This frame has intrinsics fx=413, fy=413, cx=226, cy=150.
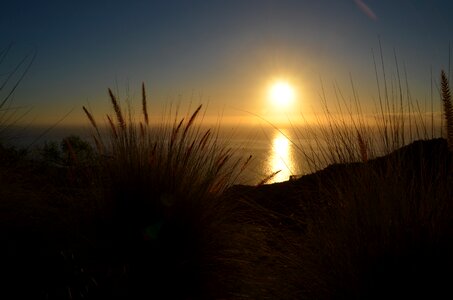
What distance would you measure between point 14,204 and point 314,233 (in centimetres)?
185

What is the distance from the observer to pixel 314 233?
81.0 inches

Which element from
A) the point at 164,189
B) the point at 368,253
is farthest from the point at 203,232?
the point at 368,253

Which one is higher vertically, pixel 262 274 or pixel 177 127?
pixel 177 127

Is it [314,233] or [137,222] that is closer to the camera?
[314,233]

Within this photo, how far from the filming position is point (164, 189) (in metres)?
2.42

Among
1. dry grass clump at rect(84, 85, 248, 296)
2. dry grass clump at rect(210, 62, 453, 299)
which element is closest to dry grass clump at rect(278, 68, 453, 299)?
dry grass clump at rect(210, 62, 453, 299)

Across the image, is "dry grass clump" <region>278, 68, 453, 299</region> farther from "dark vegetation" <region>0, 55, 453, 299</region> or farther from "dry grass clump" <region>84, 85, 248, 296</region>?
"dry grass clump" <region>84, 85, 248, 296</region>

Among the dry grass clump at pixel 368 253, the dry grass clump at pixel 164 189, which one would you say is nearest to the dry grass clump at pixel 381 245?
the dry grass clump at pixel 368 253

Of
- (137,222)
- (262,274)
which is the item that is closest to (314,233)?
(262,274)

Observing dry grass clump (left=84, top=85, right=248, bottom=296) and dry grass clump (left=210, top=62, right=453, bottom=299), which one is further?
dry grass clump (left=84, top=85, right=248, bottom=296)

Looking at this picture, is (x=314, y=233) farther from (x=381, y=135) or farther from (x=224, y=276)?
(x=381, y=135)

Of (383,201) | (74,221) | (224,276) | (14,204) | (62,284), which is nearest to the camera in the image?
(383,201)

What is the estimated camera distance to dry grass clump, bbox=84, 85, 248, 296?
2.19 meters

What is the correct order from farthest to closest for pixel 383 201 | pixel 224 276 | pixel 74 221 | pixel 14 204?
pixel 14 204
pixel 74 221
pixel 224 276
pixel 383 201
